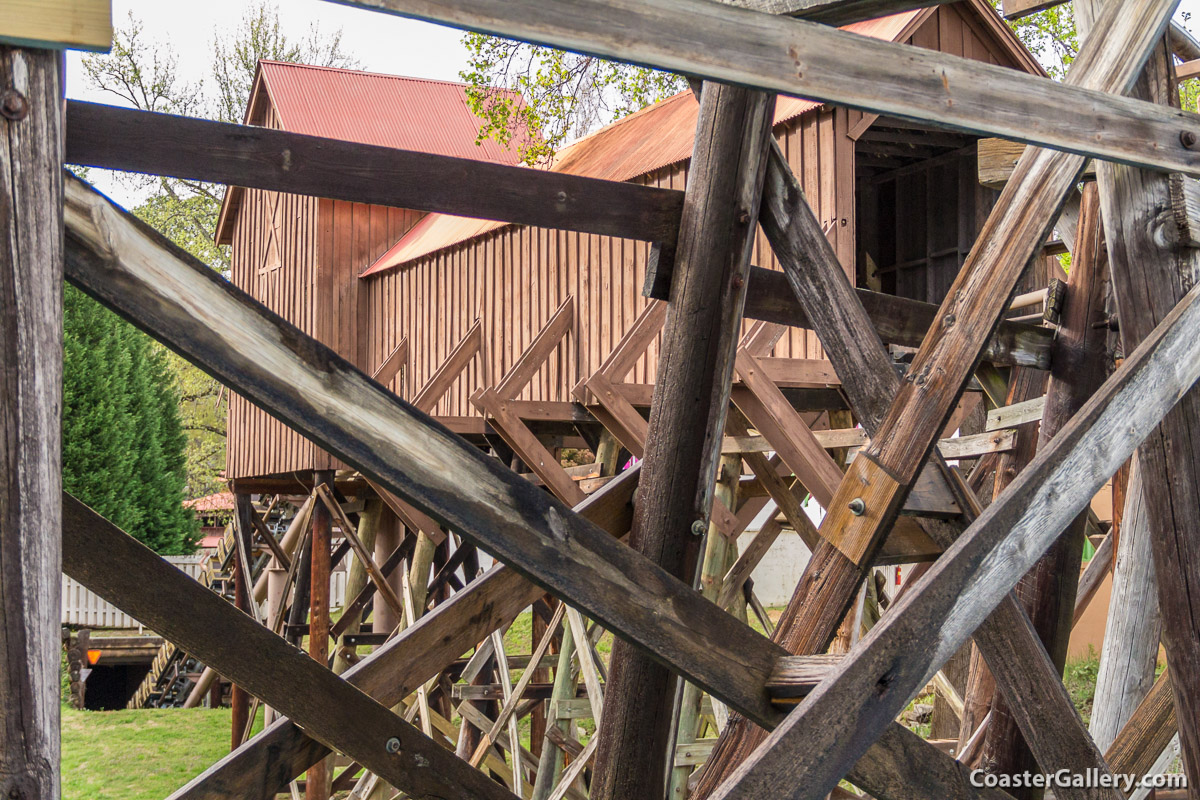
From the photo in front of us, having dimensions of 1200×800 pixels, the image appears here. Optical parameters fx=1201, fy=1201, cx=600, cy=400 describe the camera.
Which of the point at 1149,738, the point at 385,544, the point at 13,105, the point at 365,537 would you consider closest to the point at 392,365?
the point at 365,537

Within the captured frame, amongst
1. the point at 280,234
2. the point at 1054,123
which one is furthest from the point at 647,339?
the point at 280,234

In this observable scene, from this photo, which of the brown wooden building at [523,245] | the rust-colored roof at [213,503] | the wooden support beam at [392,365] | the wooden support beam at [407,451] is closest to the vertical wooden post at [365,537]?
the brown wooden building at [523,245]

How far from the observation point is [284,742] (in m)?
3.05

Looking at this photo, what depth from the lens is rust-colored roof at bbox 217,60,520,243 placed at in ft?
48.4

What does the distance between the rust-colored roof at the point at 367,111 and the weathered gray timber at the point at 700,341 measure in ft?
38.1

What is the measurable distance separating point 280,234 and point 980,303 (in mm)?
12285

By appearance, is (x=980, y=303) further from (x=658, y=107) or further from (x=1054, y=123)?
(x=658, y=107)

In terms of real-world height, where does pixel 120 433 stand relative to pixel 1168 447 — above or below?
above

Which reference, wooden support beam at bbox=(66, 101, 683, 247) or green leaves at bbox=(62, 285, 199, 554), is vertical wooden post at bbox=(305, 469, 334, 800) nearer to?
wooden support beam at bbox=(66, 101, 683, 247)

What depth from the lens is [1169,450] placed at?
10.3ft

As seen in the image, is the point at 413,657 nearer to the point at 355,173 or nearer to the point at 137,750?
the point at 355,173

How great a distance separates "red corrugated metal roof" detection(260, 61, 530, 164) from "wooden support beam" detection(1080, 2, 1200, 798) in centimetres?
1179

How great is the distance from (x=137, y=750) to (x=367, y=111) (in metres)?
9.64

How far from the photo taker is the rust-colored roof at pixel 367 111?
14.7 meters
